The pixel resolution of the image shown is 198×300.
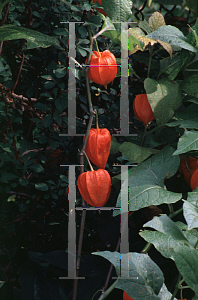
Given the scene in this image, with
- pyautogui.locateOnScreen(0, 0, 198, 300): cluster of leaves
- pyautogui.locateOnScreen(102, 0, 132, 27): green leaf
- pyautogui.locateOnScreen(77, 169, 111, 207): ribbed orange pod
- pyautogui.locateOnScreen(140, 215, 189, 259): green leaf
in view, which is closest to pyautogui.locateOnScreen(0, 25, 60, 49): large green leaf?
pyautogui.locateOnScreen(0, 0, 198, 300): cluster of leaves

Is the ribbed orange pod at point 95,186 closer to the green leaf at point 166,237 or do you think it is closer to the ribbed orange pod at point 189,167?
the green leaf at point 166,237

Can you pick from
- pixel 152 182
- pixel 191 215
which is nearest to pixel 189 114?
pixel 152 182

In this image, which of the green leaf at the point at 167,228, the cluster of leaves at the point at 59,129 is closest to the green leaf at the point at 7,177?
the cluster of leaves at the point at 59,129

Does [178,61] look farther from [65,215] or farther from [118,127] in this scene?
[65,215]

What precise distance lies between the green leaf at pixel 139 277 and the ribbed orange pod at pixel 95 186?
100mm

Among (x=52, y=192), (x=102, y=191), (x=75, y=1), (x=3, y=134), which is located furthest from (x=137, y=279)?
(x=75, y=1)

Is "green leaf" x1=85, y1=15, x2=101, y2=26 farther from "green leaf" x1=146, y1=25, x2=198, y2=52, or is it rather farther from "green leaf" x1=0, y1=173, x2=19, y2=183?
"green leaf" x1=0, y1=173, x2=19, y2=183

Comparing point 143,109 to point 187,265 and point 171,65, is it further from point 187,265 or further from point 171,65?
point 187,265

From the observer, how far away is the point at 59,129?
0.65 meters

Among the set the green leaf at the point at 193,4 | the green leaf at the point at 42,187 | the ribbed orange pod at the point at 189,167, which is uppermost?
the green leaf at the point at 193,4

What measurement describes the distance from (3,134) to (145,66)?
414 mm

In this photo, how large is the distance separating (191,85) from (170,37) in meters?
0.11

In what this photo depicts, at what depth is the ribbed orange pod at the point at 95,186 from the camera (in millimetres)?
472

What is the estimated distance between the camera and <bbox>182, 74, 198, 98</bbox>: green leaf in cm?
57
